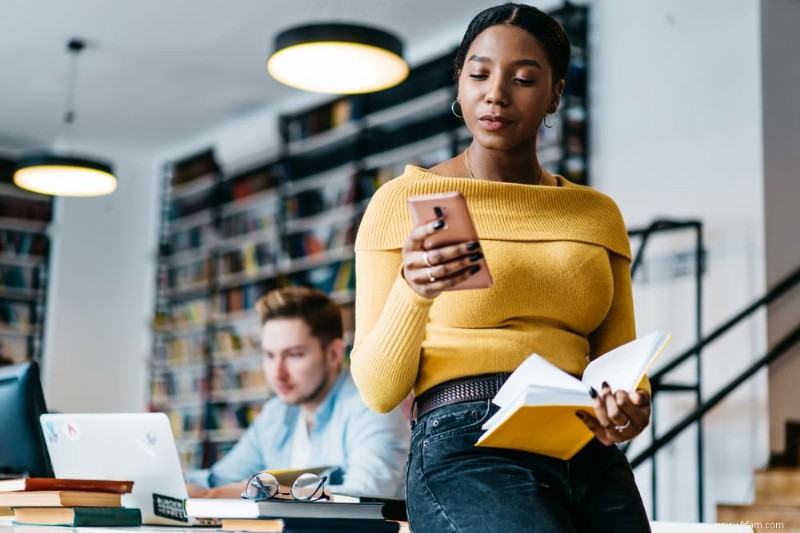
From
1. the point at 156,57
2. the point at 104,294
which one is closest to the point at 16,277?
the point at 104,294

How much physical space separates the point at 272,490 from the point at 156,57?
5.40m

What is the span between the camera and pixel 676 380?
480cm

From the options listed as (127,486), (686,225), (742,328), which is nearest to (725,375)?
(742,328)

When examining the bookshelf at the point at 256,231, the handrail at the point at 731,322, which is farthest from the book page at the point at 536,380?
the bookshelf at the point at 256,231

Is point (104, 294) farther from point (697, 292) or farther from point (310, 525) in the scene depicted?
point (310, 525)

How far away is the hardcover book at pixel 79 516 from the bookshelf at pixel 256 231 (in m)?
3.79

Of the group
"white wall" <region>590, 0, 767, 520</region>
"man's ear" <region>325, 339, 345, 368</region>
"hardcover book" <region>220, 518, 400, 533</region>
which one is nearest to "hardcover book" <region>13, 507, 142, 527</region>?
"hardcover book" <region>220, 518, 400, 533</region>

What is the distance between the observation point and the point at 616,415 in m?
1.11

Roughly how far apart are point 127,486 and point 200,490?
781 millimetres

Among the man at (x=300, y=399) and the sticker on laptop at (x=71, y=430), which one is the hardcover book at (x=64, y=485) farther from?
the man at (x=300, y=399)

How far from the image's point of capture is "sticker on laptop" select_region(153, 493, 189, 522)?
73.4 inches

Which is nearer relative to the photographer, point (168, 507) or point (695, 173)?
point (168, 507)

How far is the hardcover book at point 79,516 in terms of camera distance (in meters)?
1.71

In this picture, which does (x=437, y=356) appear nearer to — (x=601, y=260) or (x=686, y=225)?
(x=601, y=260)
